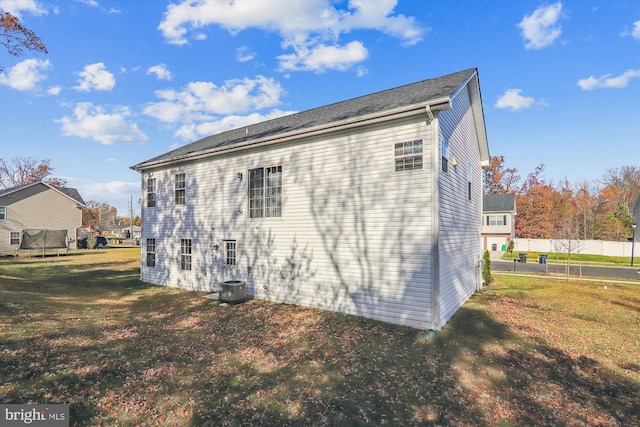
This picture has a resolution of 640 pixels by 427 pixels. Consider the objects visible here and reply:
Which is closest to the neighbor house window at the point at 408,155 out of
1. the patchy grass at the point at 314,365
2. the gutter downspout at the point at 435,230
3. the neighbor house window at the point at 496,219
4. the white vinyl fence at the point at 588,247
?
A: the gutter downspout at the point at 435,230

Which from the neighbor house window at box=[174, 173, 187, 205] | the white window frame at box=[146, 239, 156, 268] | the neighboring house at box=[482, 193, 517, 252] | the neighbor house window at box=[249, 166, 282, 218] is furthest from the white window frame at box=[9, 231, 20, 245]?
the neighboring house at box=[482, 193, 517, 252]

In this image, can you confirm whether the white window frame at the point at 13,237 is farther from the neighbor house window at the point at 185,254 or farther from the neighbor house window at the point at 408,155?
the neighbor house window at the point at 408,155

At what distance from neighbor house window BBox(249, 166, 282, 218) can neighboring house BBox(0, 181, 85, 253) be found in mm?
34074

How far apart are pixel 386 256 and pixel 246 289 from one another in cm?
630

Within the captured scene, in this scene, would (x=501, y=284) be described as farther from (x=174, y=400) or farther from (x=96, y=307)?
(x=96, y=307)

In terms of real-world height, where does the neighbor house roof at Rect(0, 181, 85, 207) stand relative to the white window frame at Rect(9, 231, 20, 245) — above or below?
above

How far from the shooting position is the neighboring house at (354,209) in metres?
8.79

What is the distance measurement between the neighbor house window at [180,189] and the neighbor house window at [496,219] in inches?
1441

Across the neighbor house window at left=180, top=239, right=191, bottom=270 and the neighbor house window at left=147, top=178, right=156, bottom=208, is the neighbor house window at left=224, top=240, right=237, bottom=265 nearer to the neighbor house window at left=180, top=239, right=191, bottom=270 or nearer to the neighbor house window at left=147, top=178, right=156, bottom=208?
the neighbor house window at left=180, top=239, right=191, bottom=270

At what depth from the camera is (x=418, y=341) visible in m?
7.91

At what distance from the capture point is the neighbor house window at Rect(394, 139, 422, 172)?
8883 millimetres

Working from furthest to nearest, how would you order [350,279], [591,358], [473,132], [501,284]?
[501,284] → [473,132] → [350,279] → [591,358]

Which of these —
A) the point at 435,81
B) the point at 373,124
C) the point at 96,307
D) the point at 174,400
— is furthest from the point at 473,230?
the point at 96,307

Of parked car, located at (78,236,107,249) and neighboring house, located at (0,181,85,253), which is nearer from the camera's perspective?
neighboring house, located at (0,181,85,253)
